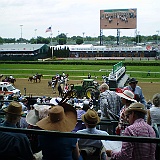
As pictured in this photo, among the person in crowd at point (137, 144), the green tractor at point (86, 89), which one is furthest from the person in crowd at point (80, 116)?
the green tractor at point (86, 89)

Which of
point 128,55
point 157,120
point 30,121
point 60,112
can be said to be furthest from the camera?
point 128,55

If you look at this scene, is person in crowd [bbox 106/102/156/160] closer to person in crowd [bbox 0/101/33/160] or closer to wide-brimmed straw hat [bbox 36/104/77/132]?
wide-brimmed straw hat [bbox 36/104/77/132]

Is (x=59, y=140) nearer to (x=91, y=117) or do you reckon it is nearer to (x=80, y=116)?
(x=91, y=117)

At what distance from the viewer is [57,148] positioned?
2.88 metres

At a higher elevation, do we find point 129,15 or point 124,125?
point 129,15

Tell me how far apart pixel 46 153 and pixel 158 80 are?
99.6 ft

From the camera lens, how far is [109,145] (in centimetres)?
377

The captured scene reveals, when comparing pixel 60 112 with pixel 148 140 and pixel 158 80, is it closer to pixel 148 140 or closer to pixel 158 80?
pixel 148 140

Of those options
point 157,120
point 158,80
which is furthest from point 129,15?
point 157,120

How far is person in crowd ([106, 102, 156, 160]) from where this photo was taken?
293cm

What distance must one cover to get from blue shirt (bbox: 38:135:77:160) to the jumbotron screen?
8537cm

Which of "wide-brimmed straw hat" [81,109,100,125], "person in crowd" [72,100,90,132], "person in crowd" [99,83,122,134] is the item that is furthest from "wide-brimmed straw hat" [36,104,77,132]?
"person in crowd" [99,83,122,134]

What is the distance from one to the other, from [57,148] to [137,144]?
0.73 m

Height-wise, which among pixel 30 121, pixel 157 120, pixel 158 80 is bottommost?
pixel 158 80
